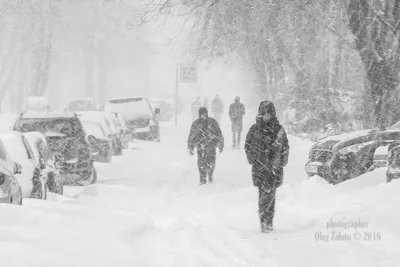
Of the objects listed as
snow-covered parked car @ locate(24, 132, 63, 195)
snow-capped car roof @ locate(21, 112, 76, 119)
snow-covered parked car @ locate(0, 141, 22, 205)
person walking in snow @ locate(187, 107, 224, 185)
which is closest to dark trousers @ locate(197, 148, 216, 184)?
person walking in snow @ locate(187, 107, 224, 185)

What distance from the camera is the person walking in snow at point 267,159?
33.0 feet

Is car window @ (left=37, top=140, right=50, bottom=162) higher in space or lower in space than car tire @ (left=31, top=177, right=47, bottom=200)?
higher

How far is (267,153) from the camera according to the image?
10070 millimetres

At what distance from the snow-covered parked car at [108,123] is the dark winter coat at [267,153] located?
10.5 meters

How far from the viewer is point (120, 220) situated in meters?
10.1

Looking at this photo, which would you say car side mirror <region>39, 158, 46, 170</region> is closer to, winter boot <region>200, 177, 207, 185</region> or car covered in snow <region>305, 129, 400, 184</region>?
car covered in snow <region>305, 129, 400, 184</region>

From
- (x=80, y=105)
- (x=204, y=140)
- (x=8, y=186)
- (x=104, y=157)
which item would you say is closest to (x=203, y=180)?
(x=204, y=140)

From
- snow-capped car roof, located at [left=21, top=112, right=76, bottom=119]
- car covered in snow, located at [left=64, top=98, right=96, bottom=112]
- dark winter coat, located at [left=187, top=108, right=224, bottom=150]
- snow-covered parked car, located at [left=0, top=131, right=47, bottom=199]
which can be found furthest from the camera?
car covered in snow, located at [left=64, top=98, right=96, bottom=112]

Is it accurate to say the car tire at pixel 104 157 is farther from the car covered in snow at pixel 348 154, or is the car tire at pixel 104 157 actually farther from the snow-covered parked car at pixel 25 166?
the snow-covered parked car at pixel 25 166

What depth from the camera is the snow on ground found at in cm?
730

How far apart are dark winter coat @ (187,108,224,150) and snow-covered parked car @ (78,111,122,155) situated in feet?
15.8

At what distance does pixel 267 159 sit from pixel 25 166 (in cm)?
346

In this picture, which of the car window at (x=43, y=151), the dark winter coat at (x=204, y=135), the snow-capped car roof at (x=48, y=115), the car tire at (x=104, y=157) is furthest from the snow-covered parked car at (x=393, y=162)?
the car tire at (x=104, y=157)

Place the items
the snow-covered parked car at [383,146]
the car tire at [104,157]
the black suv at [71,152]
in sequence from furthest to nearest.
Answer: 1. the car tire at [104,157]
2. the black suv at [71,152]
3. the snow-covered parked car at [383,146]
